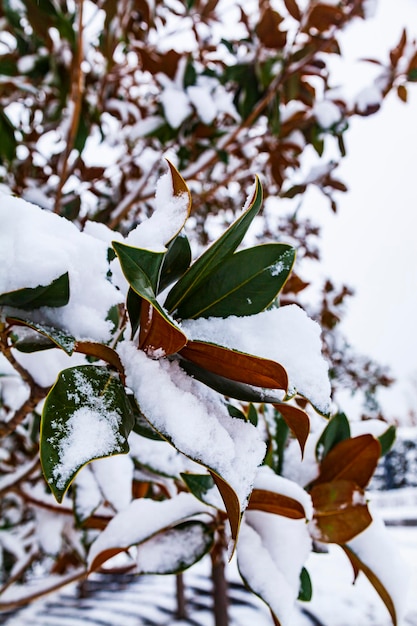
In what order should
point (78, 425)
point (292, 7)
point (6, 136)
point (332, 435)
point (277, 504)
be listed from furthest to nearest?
point (292, 7) → point (6, 136) → point (332, 435) → point (277, 504) → point (78, 425)

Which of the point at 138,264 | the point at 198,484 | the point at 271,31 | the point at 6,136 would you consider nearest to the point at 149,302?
the point at 138,264

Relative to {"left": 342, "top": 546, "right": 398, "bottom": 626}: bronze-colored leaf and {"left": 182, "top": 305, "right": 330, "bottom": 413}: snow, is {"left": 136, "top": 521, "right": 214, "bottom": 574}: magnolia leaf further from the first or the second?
{"left": 182, "top": 305, "right": 330, "bottom": 413}: snow

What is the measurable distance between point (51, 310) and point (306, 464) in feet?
1.48

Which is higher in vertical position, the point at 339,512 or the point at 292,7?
the point at 292,7

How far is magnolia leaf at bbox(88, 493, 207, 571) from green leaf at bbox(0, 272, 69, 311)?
35cm

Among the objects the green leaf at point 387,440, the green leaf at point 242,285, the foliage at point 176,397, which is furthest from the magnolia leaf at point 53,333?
the green leaf at point 387,440

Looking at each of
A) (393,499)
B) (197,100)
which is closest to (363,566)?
(197,100)

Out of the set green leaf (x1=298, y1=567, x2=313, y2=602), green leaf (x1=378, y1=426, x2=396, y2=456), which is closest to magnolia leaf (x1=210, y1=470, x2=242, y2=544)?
green leaf (x1=298, y1=567, x2=313, y2=602)

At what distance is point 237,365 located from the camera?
1.24ft

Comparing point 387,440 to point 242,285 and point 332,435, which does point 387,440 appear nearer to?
point 332,435

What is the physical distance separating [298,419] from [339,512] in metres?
0.25

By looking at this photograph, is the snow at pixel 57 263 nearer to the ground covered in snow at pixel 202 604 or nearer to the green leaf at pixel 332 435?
the green leaf at pixel 332 435

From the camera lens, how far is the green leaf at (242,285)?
0.43 meters

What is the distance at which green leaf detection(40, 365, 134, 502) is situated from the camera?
12.8 inches
